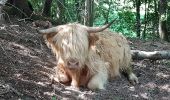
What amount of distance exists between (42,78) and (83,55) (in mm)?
889

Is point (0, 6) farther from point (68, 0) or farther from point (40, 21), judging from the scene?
point (68, 0)

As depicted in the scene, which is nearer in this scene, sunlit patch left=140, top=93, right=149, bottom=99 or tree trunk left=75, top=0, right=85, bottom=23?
sunlit patch left=140, top=93, right=149, bottom=99

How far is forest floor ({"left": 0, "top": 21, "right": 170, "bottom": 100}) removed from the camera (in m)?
6.49

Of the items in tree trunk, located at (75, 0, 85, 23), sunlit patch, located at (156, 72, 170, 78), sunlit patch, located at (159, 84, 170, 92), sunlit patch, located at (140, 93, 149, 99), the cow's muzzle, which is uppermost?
tree trunk, located at (75, 0, 85, 23)

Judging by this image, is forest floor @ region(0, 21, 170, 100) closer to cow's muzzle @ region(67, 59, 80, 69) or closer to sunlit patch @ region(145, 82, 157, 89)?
sunlit patch @ region(145, 82, 157, 89)

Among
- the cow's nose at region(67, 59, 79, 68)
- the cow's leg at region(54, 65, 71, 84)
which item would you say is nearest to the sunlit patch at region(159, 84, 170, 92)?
the cow's leg at region(54, 65, 71, 84)

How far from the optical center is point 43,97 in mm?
6340

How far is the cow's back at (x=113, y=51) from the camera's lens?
26.1ft

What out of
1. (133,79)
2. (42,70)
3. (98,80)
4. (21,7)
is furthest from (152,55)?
(21,7)

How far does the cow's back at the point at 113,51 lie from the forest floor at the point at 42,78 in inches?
11.9

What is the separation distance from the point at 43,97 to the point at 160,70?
3.30 metres

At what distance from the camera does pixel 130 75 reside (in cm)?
820

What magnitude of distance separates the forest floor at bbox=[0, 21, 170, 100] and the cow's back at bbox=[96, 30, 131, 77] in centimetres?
30

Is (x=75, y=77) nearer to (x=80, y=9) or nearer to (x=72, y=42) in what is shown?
(x=72, y=42)
